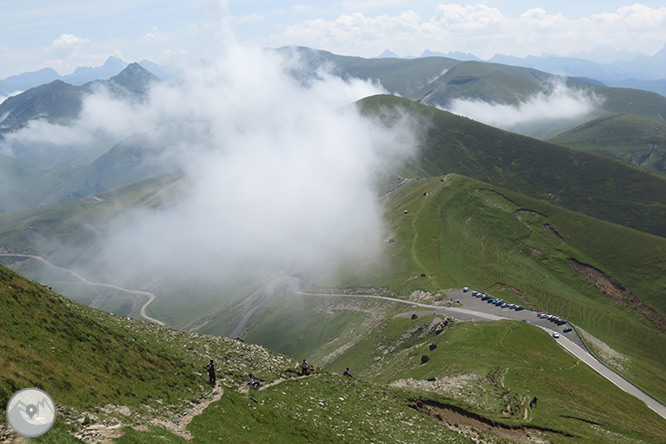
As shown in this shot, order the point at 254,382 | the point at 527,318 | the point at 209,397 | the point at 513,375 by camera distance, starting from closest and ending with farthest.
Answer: the point at 209,397 → the point at 254,382 → the point at 513,375 → the point at 527,318

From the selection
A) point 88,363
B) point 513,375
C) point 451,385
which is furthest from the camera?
point 513,375

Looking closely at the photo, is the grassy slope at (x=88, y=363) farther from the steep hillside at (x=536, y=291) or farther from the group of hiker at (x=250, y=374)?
the steep hillside at (x=536, y=291)

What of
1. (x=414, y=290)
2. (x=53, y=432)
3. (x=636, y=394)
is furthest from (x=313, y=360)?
(x=53, y=432)

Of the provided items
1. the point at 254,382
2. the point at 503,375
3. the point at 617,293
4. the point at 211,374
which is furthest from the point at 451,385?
the point at 617,293

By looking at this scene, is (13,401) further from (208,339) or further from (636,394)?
(636,394)

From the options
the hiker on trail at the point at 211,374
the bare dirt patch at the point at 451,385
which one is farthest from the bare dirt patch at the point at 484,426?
the hiker on trail at the point at 211,374

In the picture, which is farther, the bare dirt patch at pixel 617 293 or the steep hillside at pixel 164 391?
the bare dirt patch at pixel 617 293

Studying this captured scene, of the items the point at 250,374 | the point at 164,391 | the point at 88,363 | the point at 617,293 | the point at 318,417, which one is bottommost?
the point at 617,293

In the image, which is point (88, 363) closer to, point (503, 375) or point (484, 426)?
point (484, 426)
